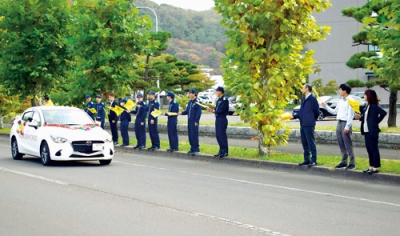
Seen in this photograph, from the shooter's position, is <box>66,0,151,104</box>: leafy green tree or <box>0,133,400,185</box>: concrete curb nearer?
<box>0,133,400,185</box>: concrete curb

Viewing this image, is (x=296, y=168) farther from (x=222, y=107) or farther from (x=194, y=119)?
(x=194, y=119)

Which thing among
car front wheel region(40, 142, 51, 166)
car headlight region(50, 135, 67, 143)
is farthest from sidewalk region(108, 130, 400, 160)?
car front wheel region(40, 142, 51, 166)

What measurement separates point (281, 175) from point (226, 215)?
5.89 m

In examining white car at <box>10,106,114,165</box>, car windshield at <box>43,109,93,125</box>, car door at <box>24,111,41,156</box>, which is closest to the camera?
white car at <box>10,106,114,165</box>

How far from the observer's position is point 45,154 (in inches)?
647

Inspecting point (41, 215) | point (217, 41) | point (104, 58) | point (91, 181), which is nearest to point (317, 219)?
point (41, 215)

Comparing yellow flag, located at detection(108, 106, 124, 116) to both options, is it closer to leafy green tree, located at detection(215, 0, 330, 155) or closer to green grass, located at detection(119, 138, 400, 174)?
green grass, located at detection(119, 138, 400, 174)

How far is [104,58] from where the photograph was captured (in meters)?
25.0

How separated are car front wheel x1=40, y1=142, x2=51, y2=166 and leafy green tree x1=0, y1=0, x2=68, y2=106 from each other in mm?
14624

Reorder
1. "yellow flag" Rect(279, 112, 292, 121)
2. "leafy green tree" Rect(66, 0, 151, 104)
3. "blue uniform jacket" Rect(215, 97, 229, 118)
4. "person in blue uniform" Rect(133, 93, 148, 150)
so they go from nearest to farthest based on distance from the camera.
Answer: "yellow flag" Rect(279, 112, 292, 121)
"blue uniform jacket" Rect(215, 97, 229, 118)
"person in blue uniform" Rect(133, 93, 148, 150)
"leafy green tree" Rect(66, 0, 151, 104)

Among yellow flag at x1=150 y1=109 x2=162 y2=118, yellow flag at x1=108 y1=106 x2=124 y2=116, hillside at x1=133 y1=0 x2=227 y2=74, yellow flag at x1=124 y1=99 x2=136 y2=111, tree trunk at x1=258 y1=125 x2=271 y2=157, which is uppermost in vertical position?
hillside at x1=133 y1=0 x2=227 y2=74

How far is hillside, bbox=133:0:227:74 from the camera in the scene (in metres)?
128

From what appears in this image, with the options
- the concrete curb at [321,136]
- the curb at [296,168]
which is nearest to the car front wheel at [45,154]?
the curb at [296,168]

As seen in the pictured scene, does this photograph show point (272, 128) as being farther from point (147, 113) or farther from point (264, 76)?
point (147, 113)
